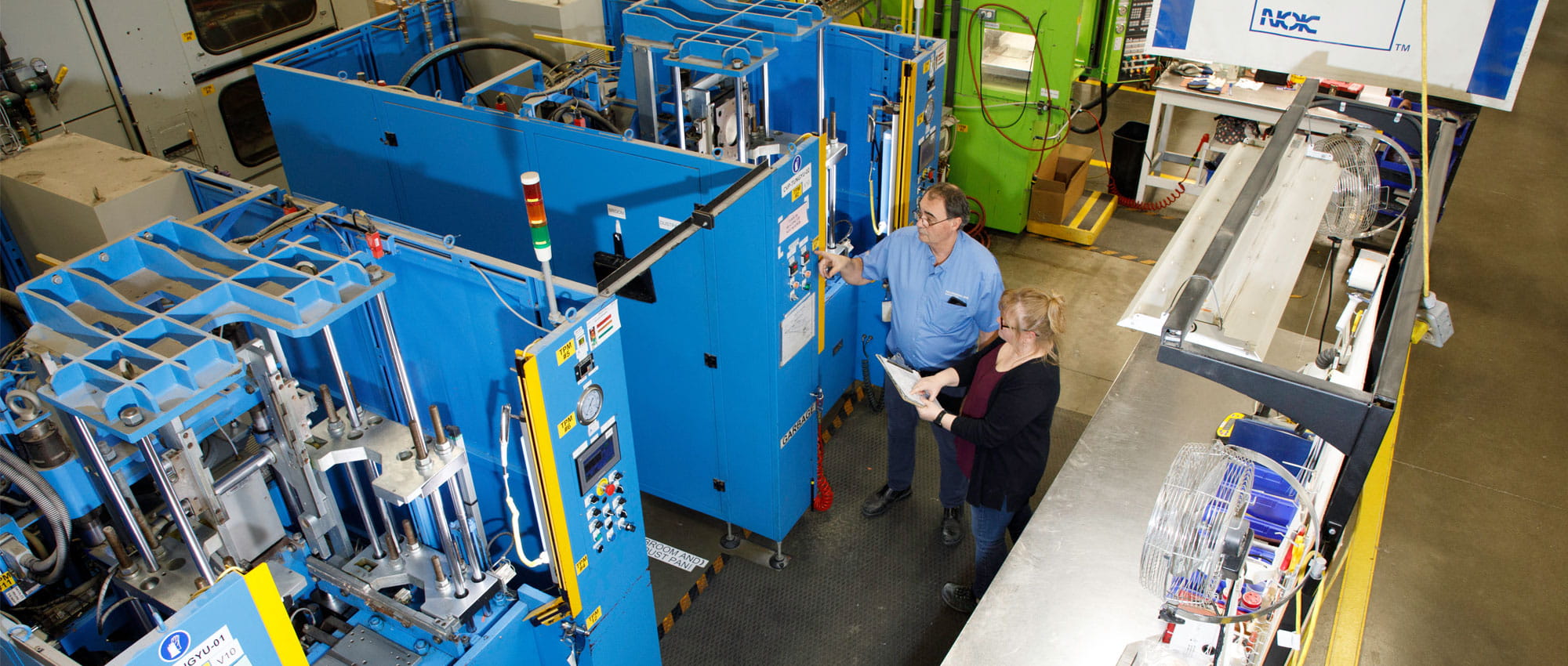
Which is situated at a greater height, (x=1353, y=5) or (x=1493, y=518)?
(x=1353, y=5)

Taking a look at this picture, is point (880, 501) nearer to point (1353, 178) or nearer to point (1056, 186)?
point (1353, 178)

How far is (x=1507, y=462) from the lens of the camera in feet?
18.5

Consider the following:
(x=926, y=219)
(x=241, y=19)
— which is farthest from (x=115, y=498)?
(x=241, y=19)

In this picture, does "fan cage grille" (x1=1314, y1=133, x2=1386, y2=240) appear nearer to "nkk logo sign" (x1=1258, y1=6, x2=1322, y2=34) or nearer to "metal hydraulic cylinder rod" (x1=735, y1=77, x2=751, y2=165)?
"nkk logo sign" (x1=1258, y1=6, x2=1322, y2=34)

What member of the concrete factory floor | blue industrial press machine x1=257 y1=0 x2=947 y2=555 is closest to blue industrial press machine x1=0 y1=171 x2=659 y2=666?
blue industrial press machine x1=257 y1=0 x2=947 y2=555

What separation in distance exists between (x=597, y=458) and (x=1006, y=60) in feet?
16.0

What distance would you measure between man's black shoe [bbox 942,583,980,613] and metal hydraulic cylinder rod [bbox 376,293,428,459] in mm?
2602

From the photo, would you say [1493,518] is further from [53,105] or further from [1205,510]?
[53,105]

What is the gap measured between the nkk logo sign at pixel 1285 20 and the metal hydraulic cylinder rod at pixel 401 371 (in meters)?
2.92

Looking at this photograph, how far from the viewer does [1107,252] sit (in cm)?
762

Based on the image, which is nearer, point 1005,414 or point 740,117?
point 1005,414

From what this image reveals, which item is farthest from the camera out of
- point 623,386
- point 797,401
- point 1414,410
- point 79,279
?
point 1414,410

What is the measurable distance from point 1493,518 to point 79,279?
6.36 meters

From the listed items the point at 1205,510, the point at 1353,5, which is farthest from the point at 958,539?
the point at 1353,5
